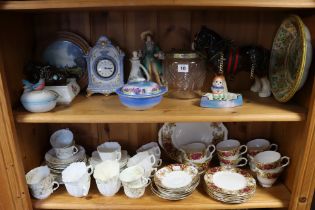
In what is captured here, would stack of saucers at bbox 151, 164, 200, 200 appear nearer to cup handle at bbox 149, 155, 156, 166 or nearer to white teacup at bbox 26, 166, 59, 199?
cup handle at bbox 149, 155, 156, 166

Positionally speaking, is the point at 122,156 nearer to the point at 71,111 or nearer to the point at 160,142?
the point at 160,142

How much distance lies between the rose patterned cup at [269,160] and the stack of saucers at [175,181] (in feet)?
0.80

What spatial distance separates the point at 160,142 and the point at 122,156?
182 mm

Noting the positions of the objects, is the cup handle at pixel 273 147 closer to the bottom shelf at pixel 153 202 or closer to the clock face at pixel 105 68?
the bottom shelf at pixel 153 202

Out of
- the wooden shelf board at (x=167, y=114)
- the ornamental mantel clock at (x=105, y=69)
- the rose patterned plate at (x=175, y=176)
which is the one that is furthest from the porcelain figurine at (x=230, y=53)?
the rose patterned plate at (x=175, y=176)

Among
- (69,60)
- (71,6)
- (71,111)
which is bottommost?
(71,111)

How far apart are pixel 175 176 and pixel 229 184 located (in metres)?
0.21

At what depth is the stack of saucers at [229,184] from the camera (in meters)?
1.03

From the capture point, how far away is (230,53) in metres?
1.05

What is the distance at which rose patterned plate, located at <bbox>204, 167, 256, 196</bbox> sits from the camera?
1.04 m

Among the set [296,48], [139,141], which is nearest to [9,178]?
[139,141]

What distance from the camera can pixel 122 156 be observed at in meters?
1.23

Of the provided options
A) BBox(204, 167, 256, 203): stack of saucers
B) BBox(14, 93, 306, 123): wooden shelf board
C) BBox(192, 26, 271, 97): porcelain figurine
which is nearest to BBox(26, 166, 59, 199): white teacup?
BBox(14, 93, 306, 123): wooden shelf board

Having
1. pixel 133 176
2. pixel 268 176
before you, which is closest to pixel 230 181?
pixel 268 176
